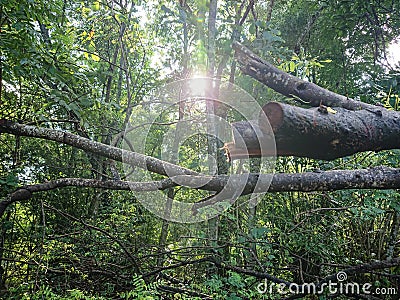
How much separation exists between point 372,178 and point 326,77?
274 centimetres

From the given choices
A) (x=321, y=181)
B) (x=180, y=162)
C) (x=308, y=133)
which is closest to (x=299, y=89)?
(x=321, y=181)

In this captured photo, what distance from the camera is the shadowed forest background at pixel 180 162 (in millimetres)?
2322

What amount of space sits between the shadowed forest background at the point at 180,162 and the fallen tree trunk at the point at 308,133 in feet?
2.63

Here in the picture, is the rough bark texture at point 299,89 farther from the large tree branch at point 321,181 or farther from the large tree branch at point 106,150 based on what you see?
the large tree branch at point 106,150

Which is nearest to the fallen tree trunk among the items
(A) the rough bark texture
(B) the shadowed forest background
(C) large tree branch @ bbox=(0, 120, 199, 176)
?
(A) the rough bark texture

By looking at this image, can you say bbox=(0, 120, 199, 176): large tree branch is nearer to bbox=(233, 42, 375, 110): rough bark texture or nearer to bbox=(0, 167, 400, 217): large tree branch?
bbox=(0, 167, 400, 217): large tree branch

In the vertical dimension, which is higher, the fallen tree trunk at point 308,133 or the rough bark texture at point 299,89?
the rough bark texture at point 299,89

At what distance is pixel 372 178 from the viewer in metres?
1.43

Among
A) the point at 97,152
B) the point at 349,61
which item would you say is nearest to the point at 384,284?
the point at 349,61

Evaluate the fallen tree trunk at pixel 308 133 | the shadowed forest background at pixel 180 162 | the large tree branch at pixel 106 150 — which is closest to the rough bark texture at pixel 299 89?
the fallen tree trunk at pixel 308 133

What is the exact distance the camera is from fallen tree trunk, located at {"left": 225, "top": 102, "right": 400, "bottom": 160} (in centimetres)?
103

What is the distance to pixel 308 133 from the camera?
1057 millimetres

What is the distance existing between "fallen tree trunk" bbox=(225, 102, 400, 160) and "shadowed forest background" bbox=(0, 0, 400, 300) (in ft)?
2.63

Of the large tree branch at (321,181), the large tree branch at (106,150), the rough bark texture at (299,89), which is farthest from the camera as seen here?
the large tree branch at (106,150)
